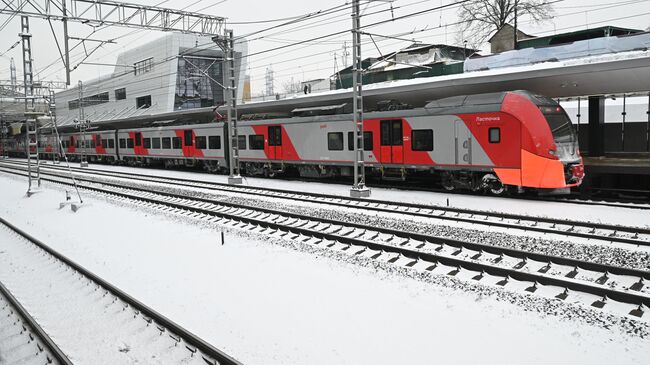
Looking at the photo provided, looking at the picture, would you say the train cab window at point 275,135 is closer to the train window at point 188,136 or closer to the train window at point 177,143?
the train window at point 188,136

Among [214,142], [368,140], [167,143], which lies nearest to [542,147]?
[368,140]

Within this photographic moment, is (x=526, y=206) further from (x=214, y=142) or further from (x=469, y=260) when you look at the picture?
(x=214, y=142)

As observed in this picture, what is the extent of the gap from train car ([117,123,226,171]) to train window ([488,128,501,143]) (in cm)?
1576

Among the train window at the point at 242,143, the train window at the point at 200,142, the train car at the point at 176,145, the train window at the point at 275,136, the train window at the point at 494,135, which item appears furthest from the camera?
the train window at the point at 200,142

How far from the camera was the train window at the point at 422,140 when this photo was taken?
55.2 ft

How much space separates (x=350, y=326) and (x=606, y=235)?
6511 millimetres

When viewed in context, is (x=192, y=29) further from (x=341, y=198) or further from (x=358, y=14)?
(x=341, y=198)

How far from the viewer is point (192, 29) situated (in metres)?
19.3

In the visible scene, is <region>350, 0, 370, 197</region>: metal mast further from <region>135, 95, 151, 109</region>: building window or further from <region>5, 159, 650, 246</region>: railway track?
<region>135, 95, 151, 109</region>: building window

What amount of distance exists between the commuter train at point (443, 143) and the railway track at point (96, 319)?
38.1ft

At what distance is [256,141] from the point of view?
24.5 m

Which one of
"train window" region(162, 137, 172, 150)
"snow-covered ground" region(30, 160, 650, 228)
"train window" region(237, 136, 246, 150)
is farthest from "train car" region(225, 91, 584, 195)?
"train window" region(162, 137, 172, 150)

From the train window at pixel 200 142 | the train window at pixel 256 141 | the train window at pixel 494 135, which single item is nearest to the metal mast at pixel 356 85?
the train window at pixel 494 135

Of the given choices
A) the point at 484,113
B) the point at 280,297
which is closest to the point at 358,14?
the point at 484,113
